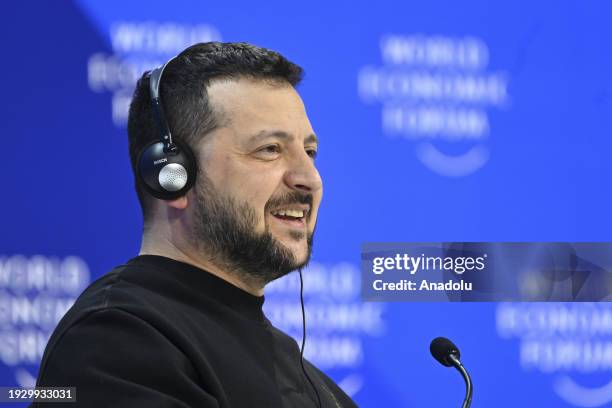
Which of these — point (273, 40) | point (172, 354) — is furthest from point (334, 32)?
point (172, 354)

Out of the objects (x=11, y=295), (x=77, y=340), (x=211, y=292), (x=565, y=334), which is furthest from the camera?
(x=565, y=334)

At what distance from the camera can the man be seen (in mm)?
1165

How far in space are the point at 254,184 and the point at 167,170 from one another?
139mm

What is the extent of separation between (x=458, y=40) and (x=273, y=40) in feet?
1.74

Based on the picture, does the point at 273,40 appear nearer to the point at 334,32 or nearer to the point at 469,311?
the point at 334,32

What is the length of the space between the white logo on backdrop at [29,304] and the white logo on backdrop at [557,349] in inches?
47.8

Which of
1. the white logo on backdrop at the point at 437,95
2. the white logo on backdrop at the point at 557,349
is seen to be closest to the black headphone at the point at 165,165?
the white logo on backdrop at the point at 437,95

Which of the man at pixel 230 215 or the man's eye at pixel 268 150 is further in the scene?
the man's eye at pixel 268 150

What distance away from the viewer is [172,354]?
1013 millimetres

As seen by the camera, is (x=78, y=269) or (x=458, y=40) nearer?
(x=78, y=269)

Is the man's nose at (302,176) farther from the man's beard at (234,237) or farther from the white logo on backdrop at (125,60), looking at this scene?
the white logo on backdrop at (125,60)

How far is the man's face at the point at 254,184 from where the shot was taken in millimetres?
1277

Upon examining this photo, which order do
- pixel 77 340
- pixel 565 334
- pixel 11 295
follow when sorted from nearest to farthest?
pixel 77 340 < pixel 11 295 < pixel 565 334

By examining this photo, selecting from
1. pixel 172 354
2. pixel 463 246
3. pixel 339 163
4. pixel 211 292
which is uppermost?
pixel 339 163
